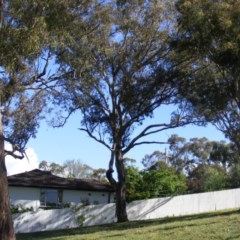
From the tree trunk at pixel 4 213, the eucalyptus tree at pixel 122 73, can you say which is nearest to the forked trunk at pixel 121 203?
the eucalyptus tree at pixel 122 73

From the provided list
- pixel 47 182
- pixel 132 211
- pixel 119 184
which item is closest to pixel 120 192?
pixel 119 184

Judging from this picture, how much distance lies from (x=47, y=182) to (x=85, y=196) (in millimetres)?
3493

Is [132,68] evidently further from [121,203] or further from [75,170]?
[75,170]

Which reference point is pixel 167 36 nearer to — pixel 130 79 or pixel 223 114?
pixel 130 79

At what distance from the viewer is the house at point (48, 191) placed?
4134cm

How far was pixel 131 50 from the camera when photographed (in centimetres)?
3066

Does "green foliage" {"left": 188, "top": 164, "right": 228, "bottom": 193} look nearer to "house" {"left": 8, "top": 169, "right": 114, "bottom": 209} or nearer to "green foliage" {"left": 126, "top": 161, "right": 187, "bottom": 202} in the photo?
"green foliage" {"left": 126, "top": 161, "right": 187, "bottom": 202}

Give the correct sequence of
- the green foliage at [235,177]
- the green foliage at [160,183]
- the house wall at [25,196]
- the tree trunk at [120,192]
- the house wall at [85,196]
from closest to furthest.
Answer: the tree trunk at [120,192] → the house wall at [25,196] → the house wall at [85,196] → the green foliage at [160,183] → the green foliage at [235,177]

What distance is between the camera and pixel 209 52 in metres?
25.7

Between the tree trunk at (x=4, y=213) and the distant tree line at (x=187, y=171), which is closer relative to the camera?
the tree trunk at (x=4, y=213)

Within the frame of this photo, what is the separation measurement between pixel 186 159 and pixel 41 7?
70.1 m

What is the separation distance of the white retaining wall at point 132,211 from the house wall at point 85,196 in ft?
16.2

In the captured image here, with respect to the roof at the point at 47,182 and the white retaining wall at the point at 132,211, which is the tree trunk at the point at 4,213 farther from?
the roof at the point at 47,182

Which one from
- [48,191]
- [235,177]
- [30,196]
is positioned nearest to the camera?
[30,196]
